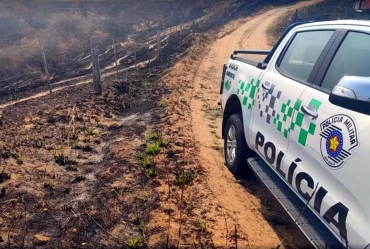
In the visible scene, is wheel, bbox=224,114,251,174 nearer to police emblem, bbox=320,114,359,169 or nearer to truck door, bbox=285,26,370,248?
truck door, bbox=285,26,370,248

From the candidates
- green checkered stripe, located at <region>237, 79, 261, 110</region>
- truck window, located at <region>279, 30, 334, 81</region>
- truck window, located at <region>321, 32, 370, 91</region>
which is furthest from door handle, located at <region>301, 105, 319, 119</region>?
green checkered stripe, located at <region>237, 79, 261, 110</region>

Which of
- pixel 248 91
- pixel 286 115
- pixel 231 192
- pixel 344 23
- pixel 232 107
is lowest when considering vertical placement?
pixel 231 192

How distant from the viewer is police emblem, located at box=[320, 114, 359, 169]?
7.50ft

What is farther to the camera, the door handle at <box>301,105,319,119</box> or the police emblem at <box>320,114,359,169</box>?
the door handle at <box>301,105,319,119</box>

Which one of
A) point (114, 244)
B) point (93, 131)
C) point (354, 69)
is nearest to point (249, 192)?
point (114, 244)

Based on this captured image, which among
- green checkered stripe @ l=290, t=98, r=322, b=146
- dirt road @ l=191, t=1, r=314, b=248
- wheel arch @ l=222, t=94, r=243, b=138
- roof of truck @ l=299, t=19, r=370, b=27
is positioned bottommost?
dirt road @ l=191, t=1, r=314, b=248

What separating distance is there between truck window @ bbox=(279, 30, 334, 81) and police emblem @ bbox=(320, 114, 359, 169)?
0.79 m

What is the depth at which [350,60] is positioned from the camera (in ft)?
9.04

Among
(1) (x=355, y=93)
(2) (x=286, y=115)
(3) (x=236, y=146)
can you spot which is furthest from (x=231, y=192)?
(1) (x=355, y=93)

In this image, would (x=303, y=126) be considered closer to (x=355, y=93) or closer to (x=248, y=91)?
(x=355, y=93)

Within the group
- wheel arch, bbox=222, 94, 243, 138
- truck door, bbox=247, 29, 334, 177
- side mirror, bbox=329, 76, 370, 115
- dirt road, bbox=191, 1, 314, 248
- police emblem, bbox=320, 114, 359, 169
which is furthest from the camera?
wheel arch, bbox=222, 94, 243, 138

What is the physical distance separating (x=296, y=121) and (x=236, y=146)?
1610 mm

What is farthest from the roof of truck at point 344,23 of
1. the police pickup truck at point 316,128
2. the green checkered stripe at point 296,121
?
the green checkered stripe at point 296,121

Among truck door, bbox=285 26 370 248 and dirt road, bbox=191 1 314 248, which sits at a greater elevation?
truck door, bbox=285 26 370 248
